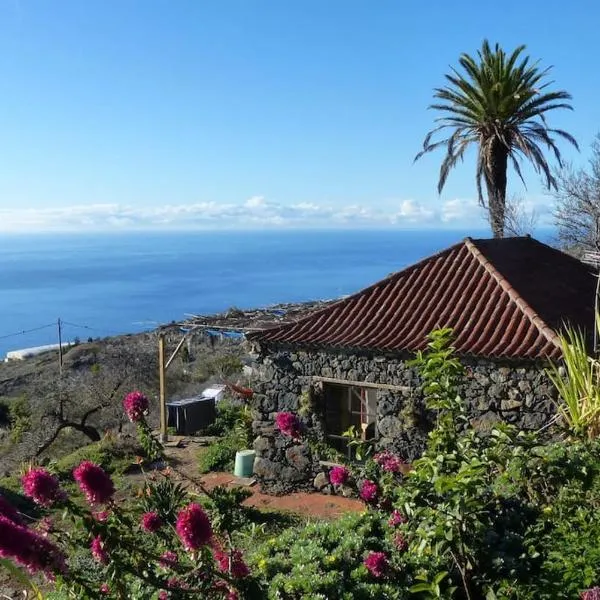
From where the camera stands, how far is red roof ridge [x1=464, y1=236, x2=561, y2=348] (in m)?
9.59

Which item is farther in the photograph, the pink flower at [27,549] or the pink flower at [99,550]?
the pink flower at [99,550]

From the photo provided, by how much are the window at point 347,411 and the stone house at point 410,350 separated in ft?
0.06

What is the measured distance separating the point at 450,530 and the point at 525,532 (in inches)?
51.0

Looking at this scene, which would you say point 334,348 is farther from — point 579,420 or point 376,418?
point 579,420

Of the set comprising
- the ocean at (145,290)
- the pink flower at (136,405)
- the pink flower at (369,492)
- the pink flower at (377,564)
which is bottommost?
the ocean at (145,290)

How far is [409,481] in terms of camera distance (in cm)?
490

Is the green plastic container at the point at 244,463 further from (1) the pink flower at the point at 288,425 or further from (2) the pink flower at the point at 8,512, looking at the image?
(2) the pink flower at the point at 8,512

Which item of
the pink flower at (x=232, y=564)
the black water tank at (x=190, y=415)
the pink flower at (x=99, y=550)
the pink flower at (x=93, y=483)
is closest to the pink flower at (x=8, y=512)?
the pink flower at (x=93, y=483)

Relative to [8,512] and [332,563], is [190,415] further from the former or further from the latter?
[8,512]

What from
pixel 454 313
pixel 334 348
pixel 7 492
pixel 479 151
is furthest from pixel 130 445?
pixel 479 151

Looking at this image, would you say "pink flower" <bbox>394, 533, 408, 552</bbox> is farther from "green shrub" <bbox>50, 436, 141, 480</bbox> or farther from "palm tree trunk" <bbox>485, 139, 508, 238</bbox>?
"palm tree trunk" <bbox>485, 139, 508, 238</bbox>

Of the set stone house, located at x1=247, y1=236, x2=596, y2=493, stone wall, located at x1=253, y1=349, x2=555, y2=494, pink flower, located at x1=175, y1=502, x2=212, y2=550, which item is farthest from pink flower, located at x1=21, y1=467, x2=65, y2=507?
stone house, located at x1=247, y1=236, x2=596, y2=493

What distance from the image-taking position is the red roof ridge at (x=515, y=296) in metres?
9.59

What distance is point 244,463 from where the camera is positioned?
505 inches
